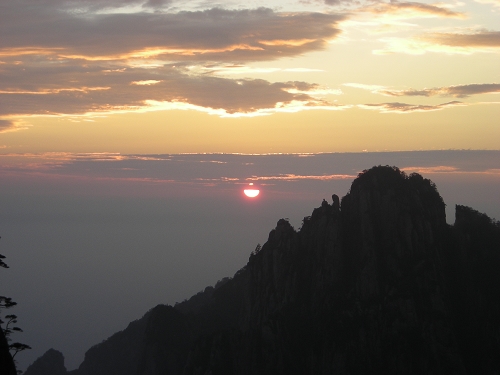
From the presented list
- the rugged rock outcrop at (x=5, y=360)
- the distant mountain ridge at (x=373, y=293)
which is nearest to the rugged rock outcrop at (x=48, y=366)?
the distant mountain ridge at (x=373, y=293)

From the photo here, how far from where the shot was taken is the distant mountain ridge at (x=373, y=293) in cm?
10906

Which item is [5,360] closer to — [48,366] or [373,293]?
[373,293]

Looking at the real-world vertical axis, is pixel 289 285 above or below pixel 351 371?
above

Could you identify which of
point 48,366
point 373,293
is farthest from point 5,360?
point 48,366

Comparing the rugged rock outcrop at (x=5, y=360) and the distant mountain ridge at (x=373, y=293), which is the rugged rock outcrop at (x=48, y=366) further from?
the rugged rock outcrop at (x=5, y=360)

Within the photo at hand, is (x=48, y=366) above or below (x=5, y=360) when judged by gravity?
below

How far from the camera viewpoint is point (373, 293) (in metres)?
115

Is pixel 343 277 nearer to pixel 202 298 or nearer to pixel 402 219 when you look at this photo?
pixel 402 219

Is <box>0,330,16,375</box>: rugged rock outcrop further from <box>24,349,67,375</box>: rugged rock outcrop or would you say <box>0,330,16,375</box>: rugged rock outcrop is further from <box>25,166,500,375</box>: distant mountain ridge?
<box>24,349,67,375</box>: rugged rock outcrop

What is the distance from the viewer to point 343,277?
121 metres

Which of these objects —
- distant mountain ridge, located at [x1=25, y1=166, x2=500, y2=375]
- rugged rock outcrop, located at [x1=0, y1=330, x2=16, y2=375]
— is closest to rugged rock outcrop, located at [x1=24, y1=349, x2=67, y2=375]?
distant mountain ridge, located at [x1=25, y1=166, x2=500, y2=375]

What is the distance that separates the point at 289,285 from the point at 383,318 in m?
21.3

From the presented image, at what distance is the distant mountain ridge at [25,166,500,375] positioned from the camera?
358 feet

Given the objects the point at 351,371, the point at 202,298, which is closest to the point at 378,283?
the point at 351,371
